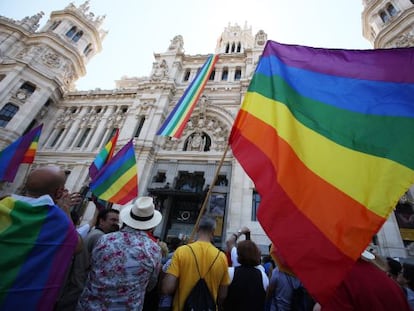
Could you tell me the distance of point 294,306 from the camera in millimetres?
2951

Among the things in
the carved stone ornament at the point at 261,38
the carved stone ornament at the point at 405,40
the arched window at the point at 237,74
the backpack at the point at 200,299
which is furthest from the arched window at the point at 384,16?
the backpack at the point at 200,299

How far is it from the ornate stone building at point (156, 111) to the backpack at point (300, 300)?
9.70 m

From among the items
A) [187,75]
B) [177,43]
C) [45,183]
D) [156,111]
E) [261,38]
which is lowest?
[45,183]

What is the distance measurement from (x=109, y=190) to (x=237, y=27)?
2939 centimetres

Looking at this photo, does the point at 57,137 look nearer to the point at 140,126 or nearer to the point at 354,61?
the point at 140,126

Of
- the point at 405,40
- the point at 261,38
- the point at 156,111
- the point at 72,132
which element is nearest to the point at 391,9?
the point at 405,40

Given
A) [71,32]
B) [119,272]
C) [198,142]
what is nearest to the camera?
[119,272]

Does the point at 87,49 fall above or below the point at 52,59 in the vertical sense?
above

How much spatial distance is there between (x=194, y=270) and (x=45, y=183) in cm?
193

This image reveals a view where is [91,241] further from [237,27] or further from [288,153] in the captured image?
[237,27]

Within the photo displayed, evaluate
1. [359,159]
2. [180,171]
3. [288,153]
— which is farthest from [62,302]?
[180,171]

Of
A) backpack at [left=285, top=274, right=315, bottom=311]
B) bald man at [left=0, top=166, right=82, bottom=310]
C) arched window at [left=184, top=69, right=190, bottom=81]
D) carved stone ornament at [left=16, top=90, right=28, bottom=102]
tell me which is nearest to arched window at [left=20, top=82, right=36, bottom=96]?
carved stone ornament at [left=16, top=90, right=28, bottom=102]

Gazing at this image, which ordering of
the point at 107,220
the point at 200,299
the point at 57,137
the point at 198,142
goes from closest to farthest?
the point at 200,299, the point at 107,220, the point at 198,142, the point at 57,137

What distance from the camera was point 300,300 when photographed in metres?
2.97
